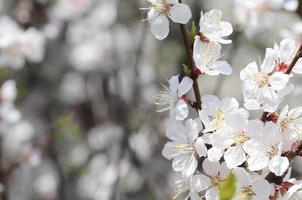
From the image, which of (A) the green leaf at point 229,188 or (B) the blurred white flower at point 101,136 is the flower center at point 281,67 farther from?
(B) the blurred white flower at point 101,136

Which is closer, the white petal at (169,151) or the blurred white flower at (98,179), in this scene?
the white petal at (169,151)

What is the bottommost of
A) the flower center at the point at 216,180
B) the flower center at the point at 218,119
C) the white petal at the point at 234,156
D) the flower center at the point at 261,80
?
the flower center at the point at 216,180

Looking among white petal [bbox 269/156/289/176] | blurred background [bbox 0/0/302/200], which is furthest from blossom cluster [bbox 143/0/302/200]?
blurred background [bbox 0/0/302/200]

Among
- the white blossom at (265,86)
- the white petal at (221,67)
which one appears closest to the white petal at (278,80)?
the white blossom at (265,86)

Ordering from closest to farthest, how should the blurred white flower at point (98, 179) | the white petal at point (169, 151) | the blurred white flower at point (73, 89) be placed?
the white petal at point (169, 151) < the blurred white flower at point (98, 179) < the blurred white flower at point (73, 89)

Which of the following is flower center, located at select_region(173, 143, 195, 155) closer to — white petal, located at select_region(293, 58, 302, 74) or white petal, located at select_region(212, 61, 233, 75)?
white petal, located at select_region(212, 61, 233, 75)

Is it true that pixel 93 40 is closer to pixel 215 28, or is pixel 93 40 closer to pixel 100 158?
pixel 100 158

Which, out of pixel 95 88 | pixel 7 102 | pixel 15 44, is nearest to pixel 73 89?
pixel 95 88
